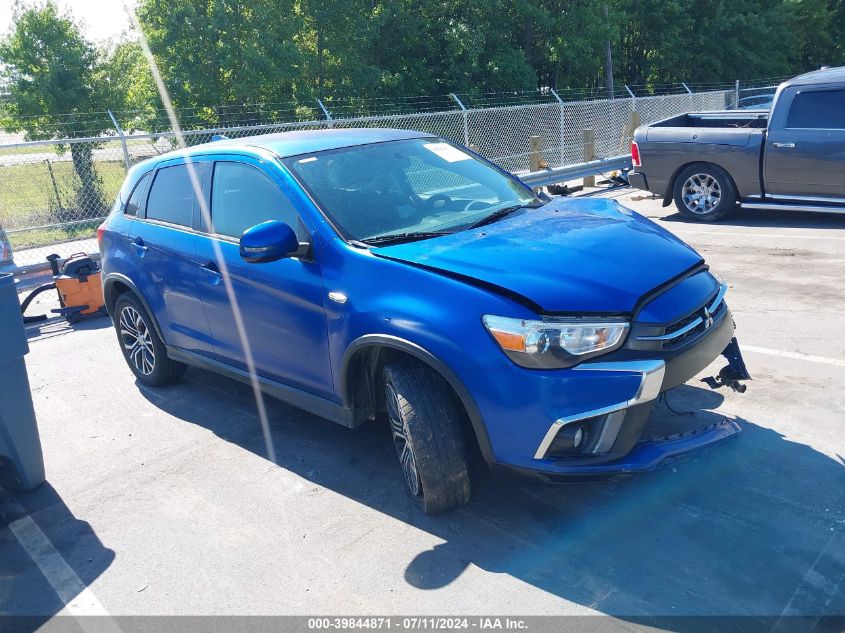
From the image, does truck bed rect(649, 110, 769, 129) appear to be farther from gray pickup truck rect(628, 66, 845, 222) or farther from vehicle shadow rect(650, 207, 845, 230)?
vehicle shadow rect(650, 207, 845, 230)

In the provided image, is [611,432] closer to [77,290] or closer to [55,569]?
[55,569]

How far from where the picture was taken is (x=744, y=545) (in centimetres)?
330

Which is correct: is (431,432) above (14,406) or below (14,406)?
below

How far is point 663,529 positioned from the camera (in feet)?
11.4

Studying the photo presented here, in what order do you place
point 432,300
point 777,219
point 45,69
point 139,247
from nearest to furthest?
point 432,300 < point 139,247 < point 777,219 < point 45,69

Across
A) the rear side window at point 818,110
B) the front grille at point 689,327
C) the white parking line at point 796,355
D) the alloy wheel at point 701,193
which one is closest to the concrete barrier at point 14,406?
the front grille at point 689,327

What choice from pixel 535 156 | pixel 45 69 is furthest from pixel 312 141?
pixel 45 69

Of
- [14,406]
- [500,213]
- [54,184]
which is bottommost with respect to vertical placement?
[14,406]

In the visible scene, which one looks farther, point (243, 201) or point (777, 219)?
point (777, 219)

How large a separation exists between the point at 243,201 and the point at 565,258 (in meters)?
2.02

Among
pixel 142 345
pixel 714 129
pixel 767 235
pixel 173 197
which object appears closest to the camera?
pixel 173 197

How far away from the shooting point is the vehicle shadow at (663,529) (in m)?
3.05

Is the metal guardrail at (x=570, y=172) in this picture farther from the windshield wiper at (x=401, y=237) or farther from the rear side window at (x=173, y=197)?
the windshield wiper at (x=401, y=237)

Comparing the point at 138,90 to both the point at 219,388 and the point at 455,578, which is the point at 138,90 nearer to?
the point at 219,388
